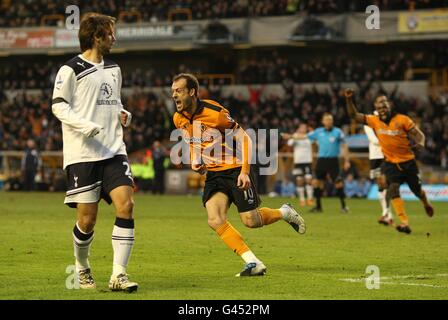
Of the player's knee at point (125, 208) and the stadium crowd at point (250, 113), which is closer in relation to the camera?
the player's knee at point (125, 208)

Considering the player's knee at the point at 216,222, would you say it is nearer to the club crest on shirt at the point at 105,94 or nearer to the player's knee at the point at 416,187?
the club crest on shirt at the point at 105,94

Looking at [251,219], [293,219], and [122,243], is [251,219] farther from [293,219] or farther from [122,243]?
[122,243]

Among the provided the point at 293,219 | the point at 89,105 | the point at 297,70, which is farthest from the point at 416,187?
the point at 297,70

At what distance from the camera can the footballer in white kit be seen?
30.2ft

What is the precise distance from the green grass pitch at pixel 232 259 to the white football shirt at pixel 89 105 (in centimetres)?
132

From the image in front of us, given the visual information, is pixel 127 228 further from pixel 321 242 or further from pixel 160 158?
pixel 160 158

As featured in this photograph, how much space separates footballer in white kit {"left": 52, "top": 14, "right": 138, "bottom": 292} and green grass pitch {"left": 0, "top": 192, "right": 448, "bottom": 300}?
558 millimetres

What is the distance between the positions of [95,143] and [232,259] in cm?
410

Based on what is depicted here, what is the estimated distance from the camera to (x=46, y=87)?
170 feet

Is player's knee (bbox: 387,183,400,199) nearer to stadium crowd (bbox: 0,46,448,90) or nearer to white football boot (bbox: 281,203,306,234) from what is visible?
white football boot (bbox: 281,203,306,234)

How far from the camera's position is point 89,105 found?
9.32m

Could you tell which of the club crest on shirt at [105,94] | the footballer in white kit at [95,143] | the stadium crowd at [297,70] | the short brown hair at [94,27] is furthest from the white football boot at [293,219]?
the stadium crowd at [297,70]

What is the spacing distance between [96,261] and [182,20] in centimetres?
3817

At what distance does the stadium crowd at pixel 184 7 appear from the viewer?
44.9m
